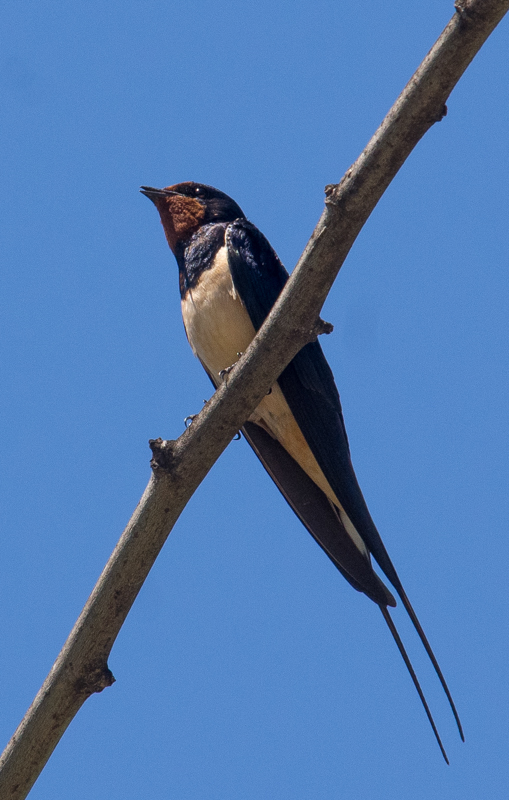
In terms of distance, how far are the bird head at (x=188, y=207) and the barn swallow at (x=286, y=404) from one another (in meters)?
0.14

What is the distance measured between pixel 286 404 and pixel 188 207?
1951mm

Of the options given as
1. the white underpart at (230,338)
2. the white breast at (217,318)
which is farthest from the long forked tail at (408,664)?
the white breast at (217,318)

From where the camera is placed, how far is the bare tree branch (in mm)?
3475

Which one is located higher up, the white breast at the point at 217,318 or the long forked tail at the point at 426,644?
the white breast at the point at 217,318

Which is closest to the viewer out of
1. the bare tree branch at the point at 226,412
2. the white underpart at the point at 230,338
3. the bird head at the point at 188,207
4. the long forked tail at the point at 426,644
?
the bare tree branch at the point at 226,412

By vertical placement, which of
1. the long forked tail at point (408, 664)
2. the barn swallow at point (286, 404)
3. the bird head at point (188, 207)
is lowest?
the long forked tail at point (408, 664)

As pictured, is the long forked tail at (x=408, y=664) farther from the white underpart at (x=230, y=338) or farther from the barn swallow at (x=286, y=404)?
the white underpart at (x=230, y=338)

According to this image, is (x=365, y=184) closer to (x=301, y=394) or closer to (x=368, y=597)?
(x=301, y=394)

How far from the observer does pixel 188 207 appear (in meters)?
6.59

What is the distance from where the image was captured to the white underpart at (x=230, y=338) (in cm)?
549

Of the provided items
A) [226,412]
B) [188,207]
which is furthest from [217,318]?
[226,412]

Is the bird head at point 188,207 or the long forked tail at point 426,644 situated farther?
the bird head at point 188,207

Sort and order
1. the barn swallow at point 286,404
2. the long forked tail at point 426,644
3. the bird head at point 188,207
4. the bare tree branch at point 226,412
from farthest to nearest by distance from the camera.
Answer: the bird head at point 188,207 < the barn swallow at point 286,404 < the long forked tail at point 426,644 < the bare tree branch at point 226,412

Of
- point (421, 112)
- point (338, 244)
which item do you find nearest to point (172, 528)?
point (338, 244)
